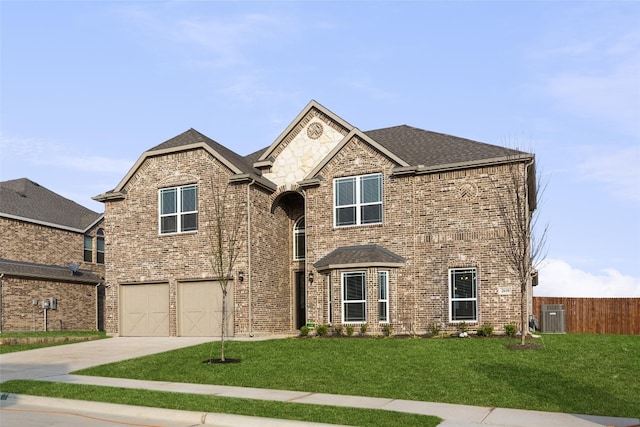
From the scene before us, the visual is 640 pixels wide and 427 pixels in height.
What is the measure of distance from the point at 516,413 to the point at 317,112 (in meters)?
18.8

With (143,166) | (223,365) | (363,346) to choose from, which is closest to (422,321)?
(363,346)

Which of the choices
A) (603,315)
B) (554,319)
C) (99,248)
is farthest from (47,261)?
(603,315)

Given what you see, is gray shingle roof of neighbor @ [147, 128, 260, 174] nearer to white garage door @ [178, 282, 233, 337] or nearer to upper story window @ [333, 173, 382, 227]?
upper story window @ [333, 173, 382, 227]

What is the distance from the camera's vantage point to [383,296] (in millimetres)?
24188

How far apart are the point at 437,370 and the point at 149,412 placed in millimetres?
6880

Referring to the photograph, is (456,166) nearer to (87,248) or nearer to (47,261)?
(47,261)

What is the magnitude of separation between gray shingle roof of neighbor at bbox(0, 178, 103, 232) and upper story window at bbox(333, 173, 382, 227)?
59.4 feet

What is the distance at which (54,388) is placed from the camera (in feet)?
45.7

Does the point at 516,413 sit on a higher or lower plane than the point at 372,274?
lower

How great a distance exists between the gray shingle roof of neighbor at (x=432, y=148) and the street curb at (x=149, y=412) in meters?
15.6

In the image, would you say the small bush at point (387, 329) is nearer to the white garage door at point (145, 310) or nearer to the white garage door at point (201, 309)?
the white garage door at point (201, 309)

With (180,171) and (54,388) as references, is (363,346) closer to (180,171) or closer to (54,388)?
(54,388)

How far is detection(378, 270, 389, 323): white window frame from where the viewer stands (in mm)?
23969

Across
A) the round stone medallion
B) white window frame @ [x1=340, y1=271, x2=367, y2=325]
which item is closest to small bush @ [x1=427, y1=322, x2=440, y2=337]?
white window frame @ [x1=340, y1=271, x2=367, y2=325]
